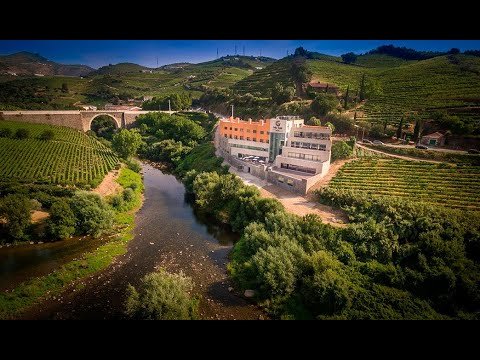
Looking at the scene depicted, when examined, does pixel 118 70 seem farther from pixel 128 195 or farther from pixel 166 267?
pixel 166 267

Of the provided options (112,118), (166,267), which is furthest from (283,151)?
(112,118)

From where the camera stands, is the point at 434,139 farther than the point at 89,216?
Yes

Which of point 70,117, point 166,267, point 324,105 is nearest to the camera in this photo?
point 166,267

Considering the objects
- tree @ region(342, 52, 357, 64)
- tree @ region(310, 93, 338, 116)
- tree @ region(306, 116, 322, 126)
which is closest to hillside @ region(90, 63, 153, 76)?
tree @ region(342, 52, 357, 64)

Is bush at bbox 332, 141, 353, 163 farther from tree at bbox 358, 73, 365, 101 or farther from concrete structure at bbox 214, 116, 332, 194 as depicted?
tree at bbox 358, 73, 365, 101

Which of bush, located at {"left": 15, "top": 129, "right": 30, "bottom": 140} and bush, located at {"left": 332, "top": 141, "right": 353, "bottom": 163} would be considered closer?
bush, located at {"left": 332, "top": 141, "right": 353, "bottom": 163}

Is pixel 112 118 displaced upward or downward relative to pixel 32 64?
downward

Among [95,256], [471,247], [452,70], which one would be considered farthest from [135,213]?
[452,70]
